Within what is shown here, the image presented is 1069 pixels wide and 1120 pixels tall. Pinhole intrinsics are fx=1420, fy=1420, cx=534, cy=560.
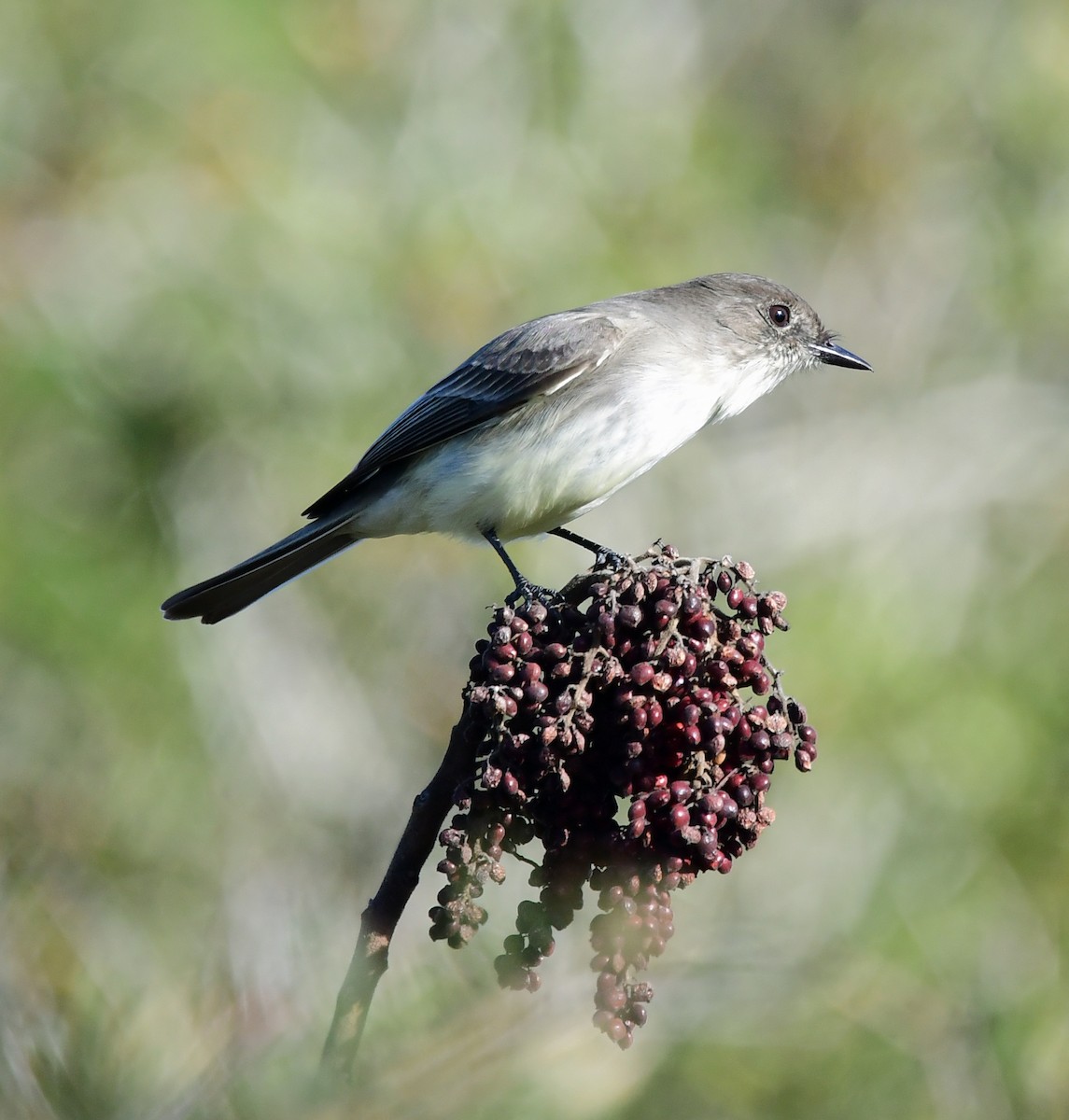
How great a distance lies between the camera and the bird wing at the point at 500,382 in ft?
14.6

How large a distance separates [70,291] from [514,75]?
2876 mm

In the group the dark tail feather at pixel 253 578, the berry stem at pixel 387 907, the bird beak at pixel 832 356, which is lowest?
the berry stem at pixel 387 907

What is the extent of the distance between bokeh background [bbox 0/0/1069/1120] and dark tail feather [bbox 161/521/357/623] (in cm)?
76

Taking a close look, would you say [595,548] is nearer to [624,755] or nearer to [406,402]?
[624,755]

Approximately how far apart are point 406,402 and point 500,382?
194cm

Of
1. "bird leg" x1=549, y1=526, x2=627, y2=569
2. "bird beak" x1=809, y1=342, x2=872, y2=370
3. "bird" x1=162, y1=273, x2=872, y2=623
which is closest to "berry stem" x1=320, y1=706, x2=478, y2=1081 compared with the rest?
"bird leg" x1=549, y1=526, x2=627, y2=569

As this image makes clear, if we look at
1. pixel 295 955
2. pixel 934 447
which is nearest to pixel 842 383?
pixel 934 447

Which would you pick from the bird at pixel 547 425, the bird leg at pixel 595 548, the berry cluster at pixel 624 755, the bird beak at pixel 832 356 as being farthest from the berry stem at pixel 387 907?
the bird beak at pixel 832 356

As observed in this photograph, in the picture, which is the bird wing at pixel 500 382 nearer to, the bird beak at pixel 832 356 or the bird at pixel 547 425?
the bird at pixel 547 425

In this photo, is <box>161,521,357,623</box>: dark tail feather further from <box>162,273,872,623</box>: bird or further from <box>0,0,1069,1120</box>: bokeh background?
<box>0,0,1069,1120</box>: bokeh background

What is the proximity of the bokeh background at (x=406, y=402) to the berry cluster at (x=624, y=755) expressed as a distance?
6.34ft

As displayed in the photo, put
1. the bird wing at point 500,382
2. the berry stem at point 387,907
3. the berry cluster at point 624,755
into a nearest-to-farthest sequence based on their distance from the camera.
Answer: the berry stem at point 387,907, the berry cluster at point 624,755, the bird wing at point 500,382

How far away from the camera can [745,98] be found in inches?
355

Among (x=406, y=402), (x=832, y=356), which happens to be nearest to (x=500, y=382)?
(x=832, y=356)
